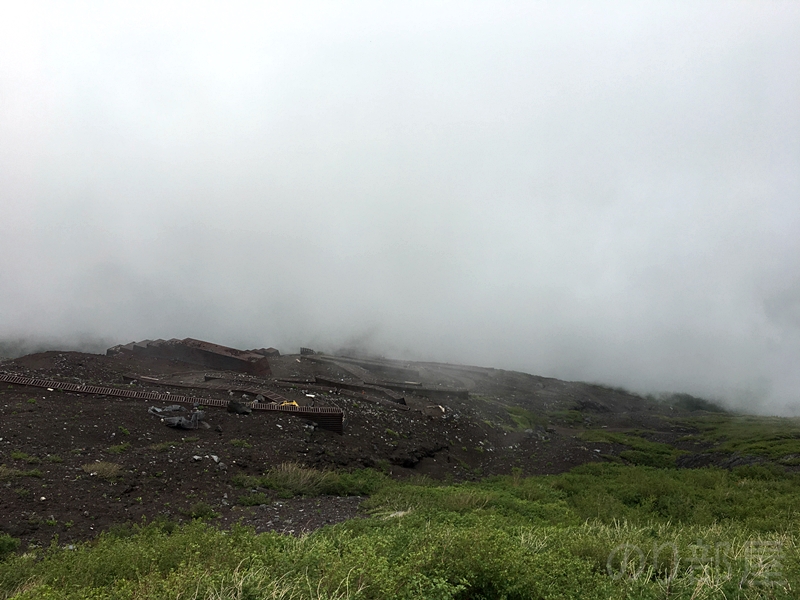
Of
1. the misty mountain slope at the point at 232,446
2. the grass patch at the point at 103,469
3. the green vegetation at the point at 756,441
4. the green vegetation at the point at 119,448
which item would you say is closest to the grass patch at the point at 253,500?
the misty mountain slope at the point at 232,446

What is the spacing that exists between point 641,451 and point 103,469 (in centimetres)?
2583

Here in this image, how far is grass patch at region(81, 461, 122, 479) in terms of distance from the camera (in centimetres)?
1059

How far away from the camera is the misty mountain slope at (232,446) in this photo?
975 centimetres

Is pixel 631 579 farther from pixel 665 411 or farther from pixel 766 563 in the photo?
pixel 665 411

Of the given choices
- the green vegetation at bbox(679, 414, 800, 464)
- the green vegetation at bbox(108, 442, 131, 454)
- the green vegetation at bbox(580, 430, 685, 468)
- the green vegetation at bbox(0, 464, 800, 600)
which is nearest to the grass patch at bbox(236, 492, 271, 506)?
the green vegetation at bbox(0, 464, 800, 600)

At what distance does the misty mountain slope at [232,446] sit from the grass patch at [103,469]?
0.12 ft

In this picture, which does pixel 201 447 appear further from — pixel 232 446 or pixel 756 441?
pixel 756 441

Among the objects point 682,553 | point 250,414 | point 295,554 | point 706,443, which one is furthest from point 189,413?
point 706,443

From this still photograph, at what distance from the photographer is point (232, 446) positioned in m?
13.8

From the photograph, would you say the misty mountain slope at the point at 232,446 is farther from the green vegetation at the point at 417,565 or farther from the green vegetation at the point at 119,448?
the green vegetation at the point at 417,565

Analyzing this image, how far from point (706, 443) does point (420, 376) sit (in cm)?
2340

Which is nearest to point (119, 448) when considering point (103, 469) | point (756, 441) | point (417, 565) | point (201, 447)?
point (103, 469)

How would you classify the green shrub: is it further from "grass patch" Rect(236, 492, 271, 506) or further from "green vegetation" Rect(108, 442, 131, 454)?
"green vegetation" Rect(108, 442, 131, 454)

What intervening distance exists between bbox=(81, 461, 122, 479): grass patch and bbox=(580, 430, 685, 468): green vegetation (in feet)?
73.6
